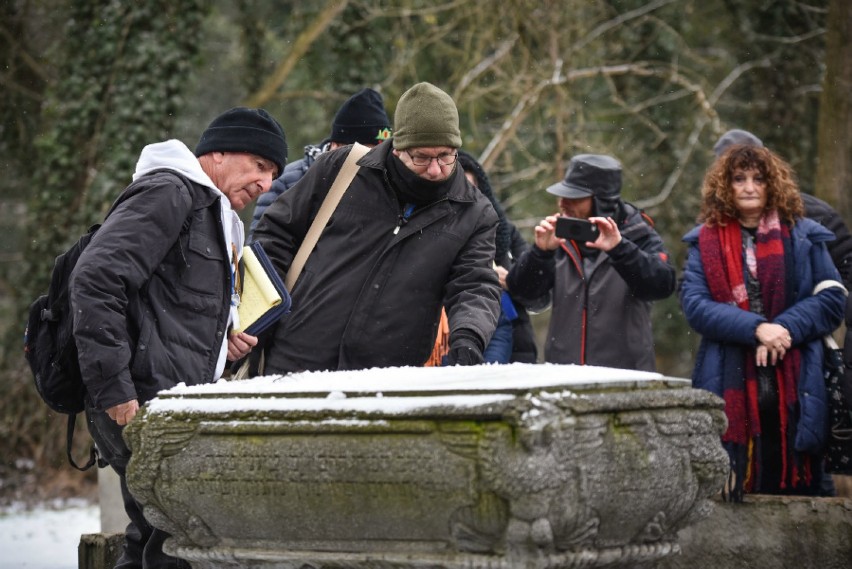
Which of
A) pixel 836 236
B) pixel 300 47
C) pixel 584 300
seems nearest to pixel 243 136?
pixel 584 300

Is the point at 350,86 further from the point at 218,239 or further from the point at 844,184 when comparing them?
the point at 218,239

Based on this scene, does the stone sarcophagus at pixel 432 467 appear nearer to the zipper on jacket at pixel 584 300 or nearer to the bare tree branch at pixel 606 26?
the zipper on jacket at pixel 584 300

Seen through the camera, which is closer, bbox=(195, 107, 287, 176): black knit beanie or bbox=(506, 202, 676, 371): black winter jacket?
bbox=(195, 107, 287, 176): black knit beanie

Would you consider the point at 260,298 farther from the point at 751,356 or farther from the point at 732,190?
the point at 732,190

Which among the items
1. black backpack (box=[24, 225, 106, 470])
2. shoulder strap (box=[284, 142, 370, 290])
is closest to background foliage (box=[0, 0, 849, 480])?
shoulder strap (box=[284, 142, 370, 290])

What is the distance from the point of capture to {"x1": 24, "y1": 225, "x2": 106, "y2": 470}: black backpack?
440 cm

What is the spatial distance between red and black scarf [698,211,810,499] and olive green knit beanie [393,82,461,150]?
1632 mm

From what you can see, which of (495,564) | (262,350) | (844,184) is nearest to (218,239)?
(262,350)

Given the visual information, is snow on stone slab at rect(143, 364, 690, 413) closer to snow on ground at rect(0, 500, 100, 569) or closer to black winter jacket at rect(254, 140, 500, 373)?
black winter jacket at rect(254, 140, 500, 373)

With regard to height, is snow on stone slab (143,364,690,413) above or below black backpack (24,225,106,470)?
below

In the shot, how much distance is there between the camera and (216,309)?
4.57m

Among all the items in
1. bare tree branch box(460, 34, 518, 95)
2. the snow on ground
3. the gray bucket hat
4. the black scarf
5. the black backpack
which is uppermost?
bare tree branch box(460, 34, 518, 95)

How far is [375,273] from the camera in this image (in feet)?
16.6

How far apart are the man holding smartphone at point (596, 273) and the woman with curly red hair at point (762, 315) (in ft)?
0.94
